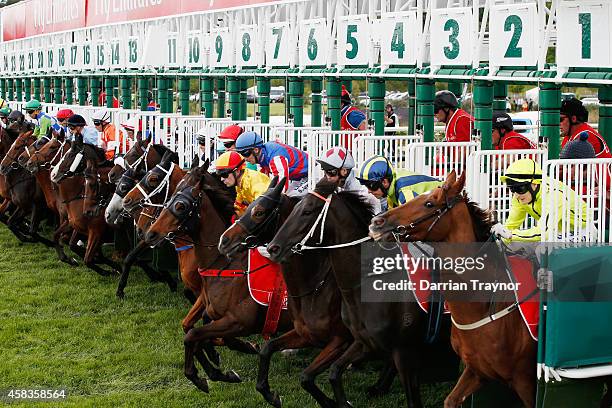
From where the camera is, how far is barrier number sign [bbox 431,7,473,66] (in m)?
7.56

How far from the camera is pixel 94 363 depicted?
766 centimetres

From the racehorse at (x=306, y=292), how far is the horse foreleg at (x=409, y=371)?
14.9 inches

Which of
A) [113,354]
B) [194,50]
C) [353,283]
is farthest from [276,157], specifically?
[194,50]

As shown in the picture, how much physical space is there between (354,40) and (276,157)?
2110 millimetres

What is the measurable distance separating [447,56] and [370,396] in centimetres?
260

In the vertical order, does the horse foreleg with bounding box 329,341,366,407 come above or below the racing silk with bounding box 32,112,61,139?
below

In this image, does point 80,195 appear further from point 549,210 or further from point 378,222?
point 549,210

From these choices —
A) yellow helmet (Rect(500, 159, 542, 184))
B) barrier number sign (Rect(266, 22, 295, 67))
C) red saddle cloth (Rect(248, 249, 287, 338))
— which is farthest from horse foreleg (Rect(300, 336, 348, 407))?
barrier number sign (Rect(266, 22, 295, 67))

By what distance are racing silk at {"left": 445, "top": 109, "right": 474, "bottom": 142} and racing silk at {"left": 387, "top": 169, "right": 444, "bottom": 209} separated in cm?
247

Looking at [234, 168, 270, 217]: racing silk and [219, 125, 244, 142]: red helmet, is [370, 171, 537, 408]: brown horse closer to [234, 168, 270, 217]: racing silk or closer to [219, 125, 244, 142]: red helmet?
[234, 168, 270, 217]: racing silk

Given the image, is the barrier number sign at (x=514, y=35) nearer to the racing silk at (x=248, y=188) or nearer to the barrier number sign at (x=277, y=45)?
the racing silk at (x=248, y=188)

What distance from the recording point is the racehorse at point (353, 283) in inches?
231

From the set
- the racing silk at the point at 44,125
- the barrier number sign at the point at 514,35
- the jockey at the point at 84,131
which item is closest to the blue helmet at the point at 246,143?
the barrier number sign at the point at 514,35

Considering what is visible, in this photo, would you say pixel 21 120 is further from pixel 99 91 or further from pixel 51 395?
pixel 51 395
